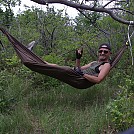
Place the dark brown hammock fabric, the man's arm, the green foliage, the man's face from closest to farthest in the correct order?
the green foliage → the dark brown hammock fabric → the man's arm → the man's face

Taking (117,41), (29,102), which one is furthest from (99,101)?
(117,41)

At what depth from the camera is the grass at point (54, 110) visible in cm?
269

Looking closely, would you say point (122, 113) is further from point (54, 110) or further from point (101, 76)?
point (54, 110)

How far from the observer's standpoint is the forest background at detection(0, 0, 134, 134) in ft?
8.87

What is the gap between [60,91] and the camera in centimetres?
396

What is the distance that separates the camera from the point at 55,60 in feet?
14.8

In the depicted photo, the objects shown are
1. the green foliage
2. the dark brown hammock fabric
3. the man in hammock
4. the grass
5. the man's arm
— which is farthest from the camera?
the man in hammock

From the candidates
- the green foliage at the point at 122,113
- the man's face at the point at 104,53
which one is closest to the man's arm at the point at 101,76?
the man's face at the point at 104,53

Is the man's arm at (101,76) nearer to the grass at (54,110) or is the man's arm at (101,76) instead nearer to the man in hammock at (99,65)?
the man in hammock at (99,65)

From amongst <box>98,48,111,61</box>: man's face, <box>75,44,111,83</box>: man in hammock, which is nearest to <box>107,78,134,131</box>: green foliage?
<box>75,44,111,83</box>: man in hammock

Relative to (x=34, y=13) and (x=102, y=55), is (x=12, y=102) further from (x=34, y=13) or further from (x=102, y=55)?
(x=34, y=13)

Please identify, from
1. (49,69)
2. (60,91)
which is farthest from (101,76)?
(60,91)

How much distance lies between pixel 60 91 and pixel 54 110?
740 mm

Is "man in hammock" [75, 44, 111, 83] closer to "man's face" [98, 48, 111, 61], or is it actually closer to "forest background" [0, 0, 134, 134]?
"man's face" [98, 48, 111, 61]
